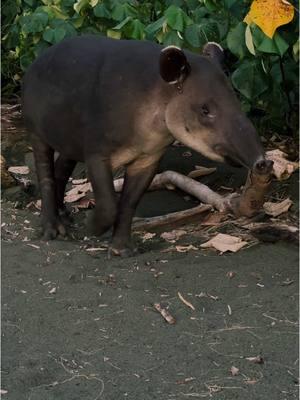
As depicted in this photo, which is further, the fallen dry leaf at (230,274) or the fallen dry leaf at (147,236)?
the fallen dry leaf at (147,236)

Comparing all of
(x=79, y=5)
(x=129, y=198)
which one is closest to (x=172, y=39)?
(x=79, y=5)

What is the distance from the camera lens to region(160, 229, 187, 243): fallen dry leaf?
5988 millimetres

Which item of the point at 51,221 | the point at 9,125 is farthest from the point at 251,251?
the point at 9,125

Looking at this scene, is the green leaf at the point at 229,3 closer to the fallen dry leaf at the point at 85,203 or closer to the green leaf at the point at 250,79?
the green leaf at the point at 250,79

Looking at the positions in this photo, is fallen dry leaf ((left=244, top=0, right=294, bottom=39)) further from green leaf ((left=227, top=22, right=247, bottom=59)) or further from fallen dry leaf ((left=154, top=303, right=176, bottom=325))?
fallen dry leaf ((left=154, top=303, right=176, bottom=325))

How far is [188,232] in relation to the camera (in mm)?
6125

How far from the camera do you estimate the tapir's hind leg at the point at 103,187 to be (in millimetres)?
5387

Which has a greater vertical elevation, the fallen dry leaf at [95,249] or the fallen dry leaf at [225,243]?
the fallen dry leaf at [225,243]

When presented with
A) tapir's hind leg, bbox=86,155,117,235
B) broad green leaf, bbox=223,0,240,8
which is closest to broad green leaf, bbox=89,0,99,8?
broad green leaf, bbox=223,0,240,8

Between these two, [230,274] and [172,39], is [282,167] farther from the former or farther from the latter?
[230,274]

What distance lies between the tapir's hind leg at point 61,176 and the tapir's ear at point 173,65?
1695mm

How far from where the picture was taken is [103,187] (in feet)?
17.8

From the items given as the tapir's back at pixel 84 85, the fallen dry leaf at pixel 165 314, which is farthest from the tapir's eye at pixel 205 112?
the fallen dry leaf at pixel 165 314

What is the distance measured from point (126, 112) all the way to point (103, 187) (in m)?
0.54
